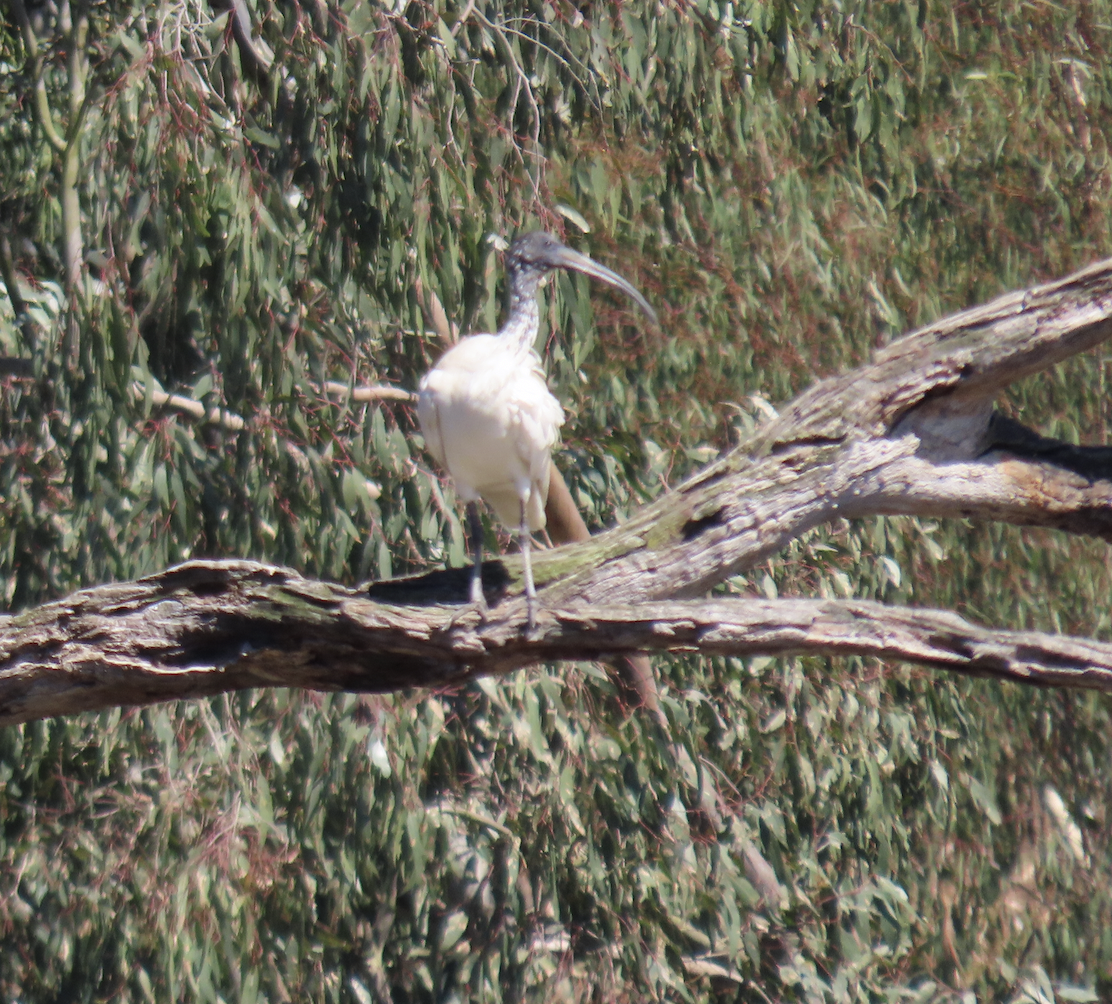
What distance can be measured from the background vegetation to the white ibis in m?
0.35

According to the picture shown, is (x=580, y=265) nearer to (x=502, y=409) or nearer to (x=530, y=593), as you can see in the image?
(x=502, y=409)

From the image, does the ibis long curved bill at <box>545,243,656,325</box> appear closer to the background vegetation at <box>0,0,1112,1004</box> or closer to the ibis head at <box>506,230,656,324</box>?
the ibis head at <box>506,230,656,324</box>

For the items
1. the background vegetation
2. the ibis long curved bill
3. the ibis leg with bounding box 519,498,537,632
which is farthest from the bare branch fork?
the background vegetation

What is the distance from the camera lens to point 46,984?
3992 millimetres

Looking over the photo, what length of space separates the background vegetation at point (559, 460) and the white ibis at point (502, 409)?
35 cm

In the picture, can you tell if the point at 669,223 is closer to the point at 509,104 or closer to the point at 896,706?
the point at 509,104

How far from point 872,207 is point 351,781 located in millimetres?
2087

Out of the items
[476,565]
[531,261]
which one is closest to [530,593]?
[476,565]

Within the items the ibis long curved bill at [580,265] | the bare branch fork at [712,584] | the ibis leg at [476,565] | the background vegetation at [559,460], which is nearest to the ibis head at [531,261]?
the ibis long curved bill at [580,265]

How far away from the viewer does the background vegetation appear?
350cm

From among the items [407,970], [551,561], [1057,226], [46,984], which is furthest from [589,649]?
[1057,226]

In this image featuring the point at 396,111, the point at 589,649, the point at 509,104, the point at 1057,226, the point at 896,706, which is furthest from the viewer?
the point at 1057,226

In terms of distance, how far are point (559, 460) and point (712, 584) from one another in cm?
152

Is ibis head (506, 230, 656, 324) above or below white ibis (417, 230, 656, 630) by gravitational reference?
above
